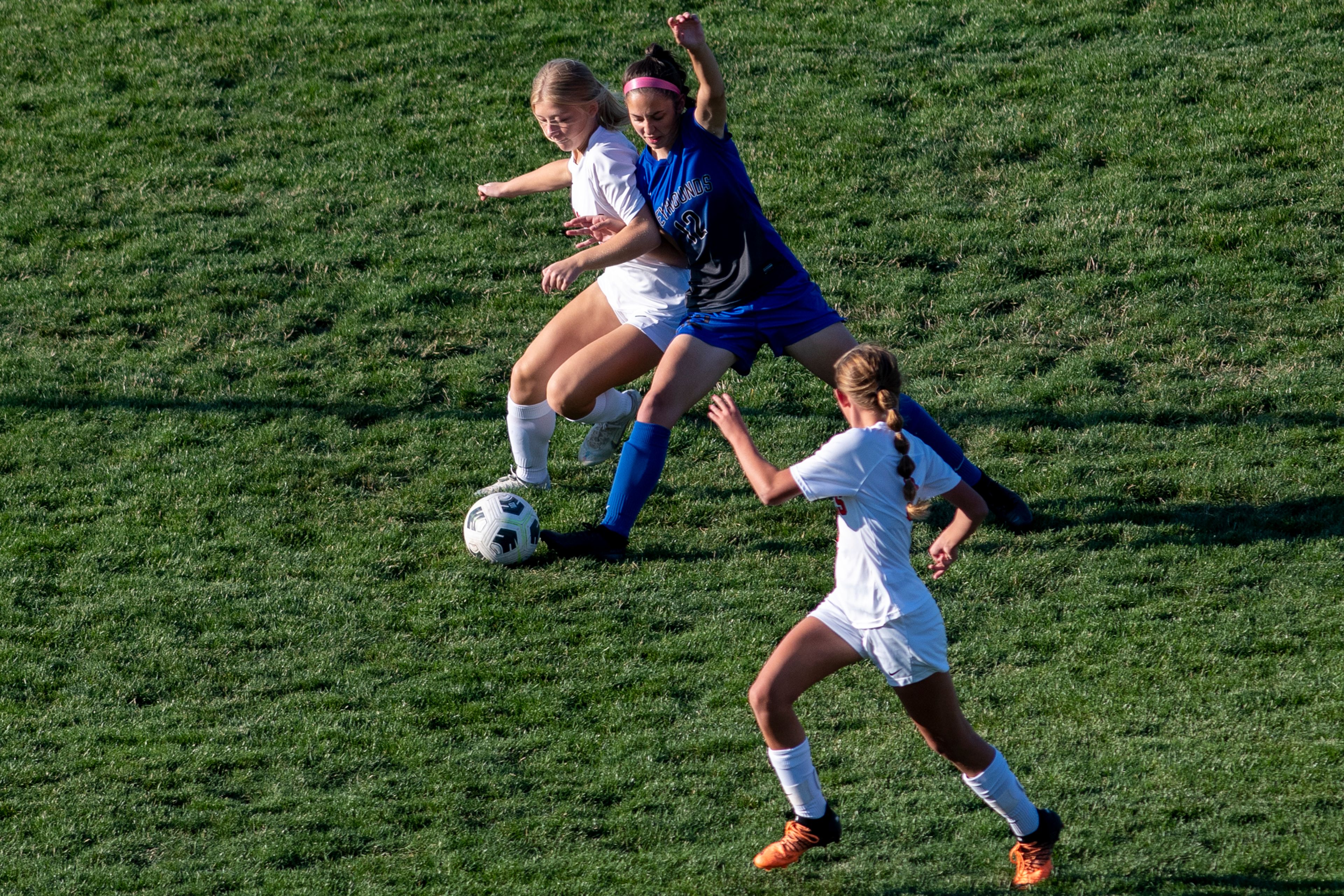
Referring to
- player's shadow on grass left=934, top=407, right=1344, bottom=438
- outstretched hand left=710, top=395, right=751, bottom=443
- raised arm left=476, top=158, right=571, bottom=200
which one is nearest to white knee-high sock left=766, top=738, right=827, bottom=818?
outstretched hand left=710, top=395, right=751, bottom=443

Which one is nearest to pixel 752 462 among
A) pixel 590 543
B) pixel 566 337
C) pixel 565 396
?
pixel 565 396

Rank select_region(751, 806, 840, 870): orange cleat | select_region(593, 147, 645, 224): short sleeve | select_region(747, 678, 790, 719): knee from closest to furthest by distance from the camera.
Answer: select_region(747, 678, 790, 719): knee → select_region(751, 806, 840, 870): orange cleat → select_region(593, 147, 645, 224): short sleeve

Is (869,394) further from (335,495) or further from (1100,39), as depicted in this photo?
(1100,39)

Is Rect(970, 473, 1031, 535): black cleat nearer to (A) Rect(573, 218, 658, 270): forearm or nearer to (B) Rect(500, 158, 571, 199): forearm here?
(A) Rect(573, 218, 658, 270): forearm

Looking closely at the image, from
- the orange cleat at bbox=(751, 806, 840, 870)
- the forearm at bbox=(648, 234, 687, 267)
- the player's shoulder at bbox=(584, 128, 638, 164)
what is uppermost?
the player's shoulder at bbox=(584, 128, 638, 164)

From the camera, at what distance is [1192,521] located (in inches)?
283

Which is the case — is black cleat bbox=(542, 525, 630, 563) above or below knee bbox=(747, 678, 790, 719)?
below

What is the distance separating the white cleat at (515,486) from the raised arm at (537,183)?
5.01ft

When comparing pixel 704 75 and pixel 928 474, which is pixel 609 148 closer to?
pixel 704 75

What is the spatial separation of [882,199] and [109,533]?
20.0ft

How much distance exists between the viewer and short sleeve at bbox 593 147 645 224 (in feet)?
21.9

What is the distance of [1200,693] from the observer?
588cm

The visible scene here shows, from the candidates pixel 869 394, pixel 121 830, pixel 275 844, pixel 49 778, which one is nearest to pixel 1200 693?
pixel 869 394

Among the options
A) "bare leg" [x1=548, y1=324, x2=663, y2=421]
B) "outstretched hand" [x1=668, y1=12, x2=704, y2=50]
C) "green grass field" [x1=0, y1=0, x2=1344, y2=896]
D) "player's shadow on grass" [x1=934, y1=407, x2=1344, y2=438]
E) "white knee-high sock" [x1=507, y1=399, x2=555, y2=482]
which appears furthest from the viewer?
→ "player's shadow on grass" [x1=934, y1=407, x2=1344, y2=438]
